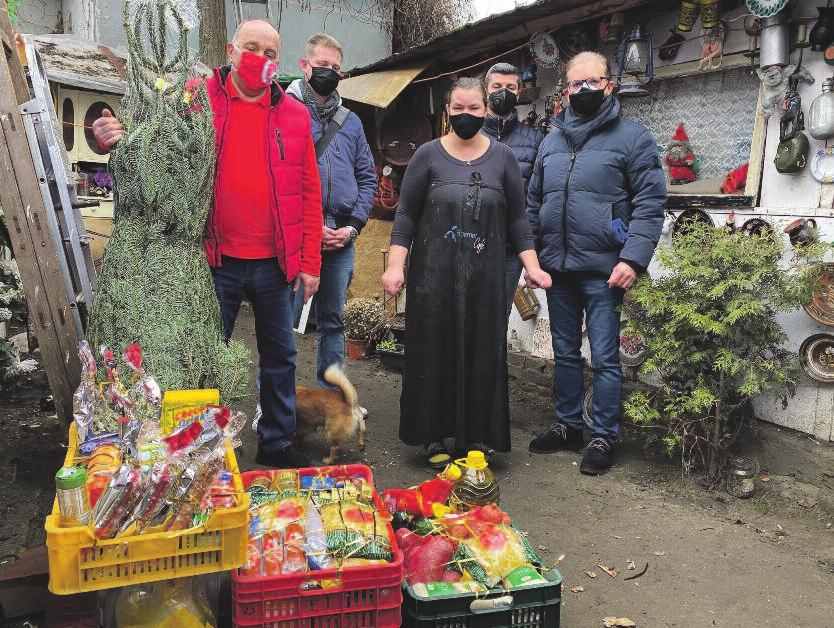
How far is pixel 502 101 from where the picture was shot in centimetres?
472

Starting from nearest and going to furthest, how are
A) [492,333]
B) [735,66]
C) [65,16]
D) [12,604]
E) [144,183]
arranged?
[12,604] → [144,183] → [492,333] → [735,66] → [65,16]

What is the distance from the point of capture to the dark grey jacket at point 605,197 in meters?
4.24

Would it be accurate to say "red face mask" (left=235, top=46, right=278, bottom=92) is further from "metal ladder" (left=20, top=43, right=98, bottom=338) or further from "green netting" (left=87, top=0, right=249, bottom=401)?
"metal ladder" (left=20, top=43, right=98, bottom=338)

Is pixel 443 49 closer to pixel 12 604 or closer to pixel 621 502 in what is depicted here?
pixel 621 502

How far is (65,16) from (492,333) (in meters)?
12.4

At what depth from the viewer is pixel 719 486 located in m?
4.22

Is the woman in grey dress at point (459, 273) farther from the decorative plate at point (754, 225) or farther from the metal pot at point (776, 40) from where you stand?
the metal pot at point (776, 40)

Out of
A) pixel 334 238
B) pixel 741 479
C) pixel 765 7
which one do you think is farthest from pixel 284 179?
pixel 765 7

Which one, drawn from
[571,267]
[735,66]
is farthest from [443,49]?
[571,267]

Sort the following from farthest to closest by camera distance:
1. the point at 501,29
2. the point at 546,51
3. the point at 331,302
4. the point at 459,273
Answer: the point at 501,29, the point at 546,51, the point at 331,302, the point at 459,273

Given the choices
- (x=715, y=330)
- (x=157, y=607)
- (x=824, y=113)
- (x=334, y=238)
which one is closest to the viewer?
(x=157, y=607)

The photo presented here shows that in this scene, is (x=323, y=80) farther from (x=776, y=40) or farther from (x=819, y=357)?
(x=819, y=357)

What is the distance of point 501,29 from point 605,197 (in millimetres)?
3286

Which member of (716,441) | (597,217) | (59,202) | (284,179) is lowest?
(716,441)
